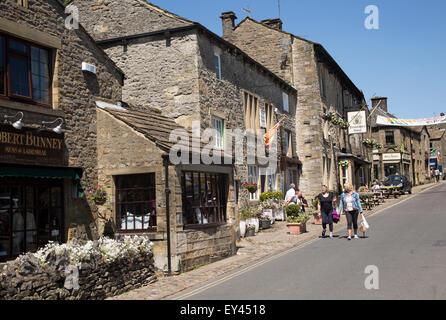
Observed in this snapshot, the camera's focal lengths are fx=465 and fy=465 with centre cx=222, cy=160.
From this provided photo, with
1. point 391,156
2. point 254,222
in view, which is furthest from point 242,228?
point 391,156

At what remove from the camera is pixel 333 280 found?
28.8ft

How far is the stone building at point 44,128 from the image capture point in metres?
10.2

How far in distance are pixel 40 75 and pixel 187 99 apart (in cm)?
647

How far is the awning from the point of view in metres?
9.65

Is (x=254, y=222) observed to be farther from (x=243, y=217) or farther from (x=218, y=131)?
(x=218, y=131)

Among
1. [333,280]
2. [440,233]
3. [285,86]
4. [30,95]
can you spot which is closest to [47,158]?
[30,95]

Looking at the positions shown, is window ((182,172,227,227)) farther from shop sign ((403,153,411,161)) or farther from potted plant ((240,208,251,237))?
shop sign ((403,153,411,161))

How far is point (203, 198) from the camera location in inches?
523

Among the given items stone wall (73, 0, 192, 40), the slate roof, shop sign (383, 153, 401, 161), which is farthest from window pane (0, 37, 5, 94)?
shop sign (383, 153, 401, 161)

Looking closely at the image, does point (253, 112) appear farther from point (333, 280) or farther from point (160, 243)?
point (333, 280)

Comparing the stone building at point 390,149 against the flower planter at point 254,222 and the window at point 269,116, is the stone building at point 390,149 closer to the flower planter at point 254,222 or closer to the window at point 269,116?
the window at point 269,116

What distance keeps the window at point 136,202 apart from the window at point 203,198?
869 mm

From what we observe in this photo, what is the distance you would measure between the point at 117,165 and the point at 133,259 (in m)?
3.28

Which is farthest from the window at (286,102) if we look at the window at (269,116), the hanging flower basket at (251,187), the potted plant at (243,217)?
the potted plant at (243,217)
